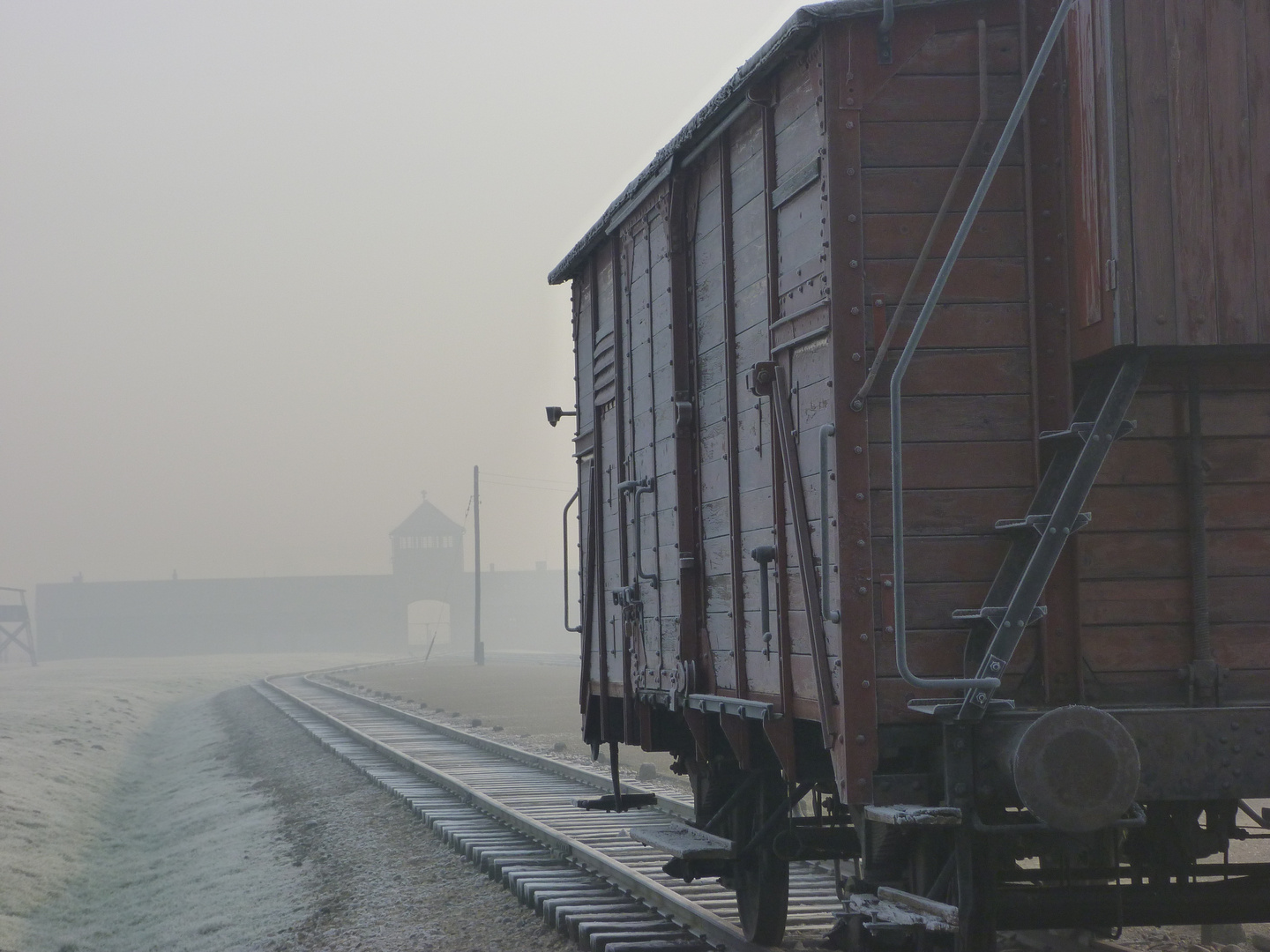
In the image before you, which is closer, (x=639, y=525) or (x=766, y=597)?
(x=766, y=597)

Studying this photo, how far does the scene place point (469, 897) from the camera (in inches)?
408

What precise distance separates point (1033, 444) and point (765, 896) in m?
3.21

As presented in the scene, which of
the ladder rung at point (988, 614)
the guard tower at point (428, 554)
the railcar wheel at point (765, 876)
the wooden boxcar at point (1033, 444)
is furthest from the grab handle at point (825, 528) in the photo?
the guard tower at point (428, 554)

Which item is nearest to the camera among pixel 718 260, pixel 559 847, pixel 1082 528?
pixel 1082 528

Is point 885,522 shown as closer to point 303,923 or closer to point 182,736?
point 303,923

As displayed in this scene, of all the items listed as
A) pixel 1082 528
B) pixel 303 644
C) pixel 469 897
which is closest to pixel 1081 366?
pixel 1082 528

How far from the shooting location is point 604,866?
10352 millimetres

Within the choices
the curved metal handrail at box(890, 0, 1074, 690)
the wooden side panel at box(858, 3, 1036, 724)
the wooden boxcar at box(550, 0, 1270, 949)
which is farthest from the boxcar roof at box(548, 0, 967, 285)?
the curved metal handrail at box(890, 0, 1074, 690)

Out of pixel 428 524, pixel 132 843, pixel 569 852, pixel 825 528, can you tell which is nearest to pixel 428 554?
pixel 428 524

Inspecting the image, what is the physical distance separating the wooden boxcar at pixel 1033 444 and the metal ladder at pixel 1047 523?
0.04 ft

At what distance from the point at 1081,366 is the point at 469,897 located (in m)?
6.53

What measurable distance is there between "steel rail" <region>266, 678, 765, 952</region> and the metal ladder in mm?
A: 2979

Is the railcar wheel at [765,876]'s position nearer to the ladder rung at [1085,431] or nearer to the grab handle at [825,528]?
the grab handle at [825,528]

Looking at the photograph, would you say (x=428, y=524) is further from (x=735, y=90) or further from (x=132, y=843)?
(x=735, y=90)
